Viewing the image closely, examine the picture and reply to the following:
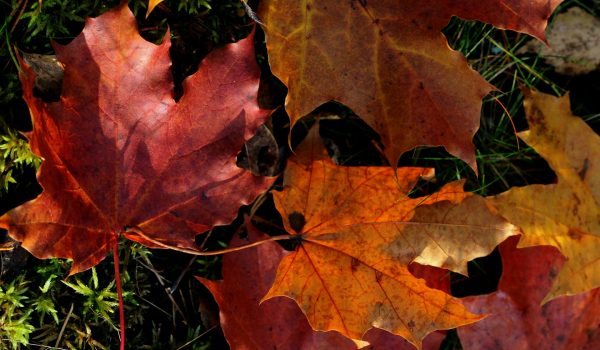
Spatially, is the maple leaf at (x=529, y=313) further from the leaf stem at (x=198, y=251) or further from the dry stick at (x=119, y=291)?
the dry stick at (x=119, y=291)

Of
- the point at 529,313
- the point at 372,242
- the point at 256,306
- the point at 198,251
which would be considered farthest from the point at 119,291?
the point at 529,313

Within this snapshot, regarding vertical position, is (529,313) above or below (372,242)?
below

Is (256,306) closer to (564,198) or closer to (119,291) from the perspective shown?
(119,291)

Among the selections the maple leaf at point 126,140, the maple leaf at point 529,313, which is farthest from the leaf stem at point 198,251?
the maple leaf at point 529,313

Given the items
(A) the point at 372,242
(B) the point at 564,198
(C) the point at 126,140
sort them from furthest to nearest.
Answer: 1. (B) the point at 564,198
2. (A) the point at 372,242
3. (C) the point at 126,140

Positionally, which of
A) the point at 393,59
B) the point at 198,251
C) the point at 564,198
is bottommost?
the point at 198,251

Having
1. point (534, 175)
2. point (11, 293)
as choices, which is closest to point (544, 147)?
point (534, 175)

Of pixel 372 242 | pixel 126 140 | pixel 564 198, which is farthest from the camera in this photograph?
pixel 564 198
